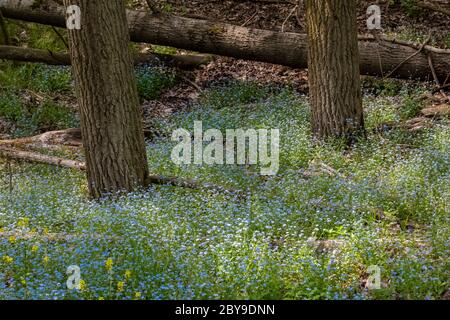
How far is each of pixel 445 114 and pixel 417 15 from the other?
6232mm

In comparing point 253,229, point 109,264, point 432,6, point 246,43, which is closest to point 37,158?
point 253,229

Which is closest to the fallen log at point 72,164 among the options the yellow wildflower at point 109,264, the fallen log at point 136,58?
the yellow wildflower at point 109,264

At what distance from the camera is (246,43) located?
12.6 m

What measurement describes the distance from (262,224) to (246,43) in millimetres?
6807

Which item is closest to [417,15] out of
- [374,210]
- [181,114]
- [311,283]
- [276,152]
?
[181,114]

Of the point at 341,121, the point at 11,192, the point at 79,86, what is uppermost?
the point at 79,86

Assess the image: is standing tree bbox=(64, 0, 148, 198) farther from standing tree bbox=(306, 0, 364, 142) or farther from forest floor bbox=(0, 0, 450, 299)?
standing tree bbox=(306, 0, 364, 142)

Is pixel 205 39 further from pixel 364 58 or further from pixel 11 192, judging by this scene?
pixel 11 192

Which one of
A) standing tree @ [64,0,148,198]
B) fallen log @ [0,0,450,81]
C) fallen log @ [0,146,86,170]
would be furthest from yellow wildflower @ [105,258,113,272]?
fallen log @ [0,0,450,81]

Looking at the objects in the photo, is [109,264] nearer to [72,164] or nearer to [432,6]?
[72,164]

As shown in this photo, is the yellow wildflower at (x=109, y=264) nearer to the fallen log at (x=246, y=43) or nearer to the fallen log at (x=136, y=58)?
the fallen log at (x=246, y=43)

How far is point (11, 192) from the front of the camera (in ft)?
26.9

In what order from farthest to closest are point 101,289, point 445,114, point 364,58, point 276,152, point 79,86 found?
point 364,58 → point 445,114 → point 276,152 → point 79,86 → point 101,289

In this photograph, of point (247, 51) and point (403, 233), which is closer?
point (403, 233)
